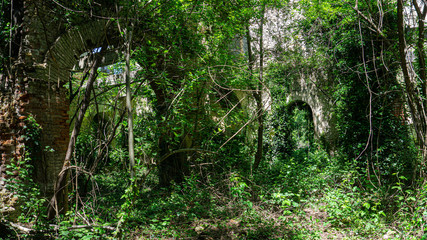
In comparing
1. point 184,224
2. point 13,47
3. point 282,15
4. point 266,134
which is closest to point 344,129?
point 266,134

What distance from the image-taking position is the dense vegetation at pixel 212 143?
3.64 meters

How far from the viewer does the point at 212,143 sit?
5.58m

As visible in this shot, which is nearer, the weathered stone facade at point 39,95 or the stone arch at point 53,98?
the weathered stone facade at point 39,95

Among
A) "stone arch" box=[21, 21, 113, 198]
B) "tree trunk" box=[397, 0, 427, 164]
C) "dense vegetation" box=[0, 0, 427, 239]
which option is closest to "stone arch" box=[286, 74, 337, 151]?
"dense vegetation" box=[0, 0, 427, 239]

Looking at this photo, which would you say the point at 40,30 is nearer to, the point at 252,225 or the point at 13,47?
the point at 13,47

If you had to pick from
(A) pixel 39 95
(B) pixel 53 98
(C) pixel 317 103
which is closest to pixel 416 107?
(B) pixel 53 98

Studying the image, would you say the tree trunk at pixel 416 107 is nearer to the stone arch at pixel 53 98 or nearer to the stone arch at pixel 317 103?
the stone arch at pixel 53 98

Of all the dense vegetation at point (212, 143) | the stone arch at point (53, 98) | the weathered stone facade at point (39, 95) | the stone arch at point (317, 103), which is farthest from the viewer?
the stone arch at point (317, 103)

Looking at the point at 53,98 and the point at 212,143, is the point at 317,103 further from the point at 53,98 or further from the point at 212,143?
the point at 53,98

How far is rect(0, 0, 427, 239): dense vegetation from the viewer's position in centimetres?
364

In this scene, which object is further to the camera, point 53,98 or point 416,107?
point 53,98

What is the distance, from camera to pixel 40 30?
14.8 ft

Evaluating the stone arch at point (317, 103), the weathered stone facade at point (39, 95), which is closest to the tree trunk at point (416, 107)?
the weathered stone facade at point (39, 95)

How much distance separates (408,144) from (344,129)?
1.60 meters
